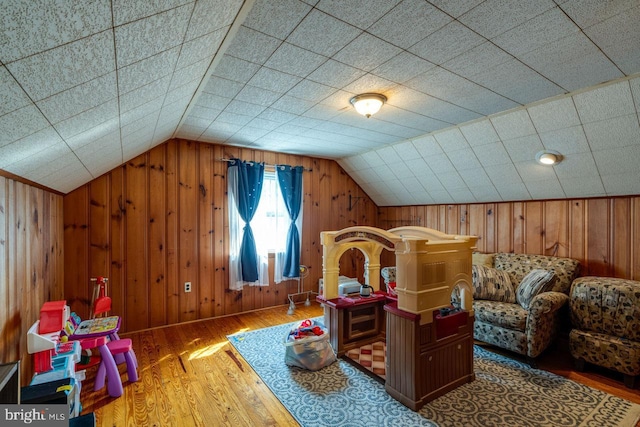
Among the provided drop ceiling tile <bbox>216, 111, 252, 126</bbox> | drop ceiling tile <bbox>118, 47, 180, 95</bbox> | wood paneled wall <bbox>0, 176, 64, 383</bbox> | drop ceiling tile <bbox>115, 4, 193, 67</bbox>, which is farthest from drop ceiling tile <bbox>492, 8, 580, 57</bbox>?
wood paneled wall <bbox>0, 176, 64, 383</bbox>

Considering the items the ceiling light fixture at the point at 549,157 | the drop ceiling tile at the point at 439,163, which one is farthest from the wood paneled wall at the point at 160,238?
the ceiling light fixture at the point at 549,157

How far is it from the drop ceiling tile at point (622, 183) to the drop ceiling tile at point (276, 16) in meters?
3.40

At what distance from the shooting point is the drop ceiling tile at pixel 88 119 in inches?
60.0

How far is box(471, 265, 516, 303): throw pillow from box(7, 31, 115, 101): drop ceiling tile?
150 inches

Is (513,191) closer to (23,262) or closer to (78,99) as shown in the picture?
(78,99)

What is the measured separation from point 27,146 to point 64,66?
2.55 feet

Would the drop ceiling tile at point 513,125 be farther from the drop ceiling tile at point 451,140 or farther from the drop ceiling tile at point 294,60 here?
the drop ceiling tile at point 294,60

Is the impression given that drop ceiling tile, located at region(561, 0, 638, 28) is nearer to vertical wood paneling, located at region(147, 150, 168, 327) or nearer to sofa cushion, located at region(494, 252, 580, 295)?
sofa cushion, located at region(494, 252, 580, 295)

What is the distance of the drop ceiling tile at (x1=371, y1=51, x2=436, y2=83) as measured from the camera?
197cm

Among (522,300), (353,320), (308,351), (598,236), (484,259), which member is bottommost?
(308,351)

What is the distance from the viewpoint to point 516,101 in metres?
2.69

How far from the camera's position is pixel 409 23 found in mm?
1615

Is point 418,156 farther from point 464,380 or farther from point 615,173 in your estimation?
point 464,380

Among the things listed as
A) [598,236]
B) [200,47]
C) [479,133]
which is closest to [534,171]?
[479,133]
